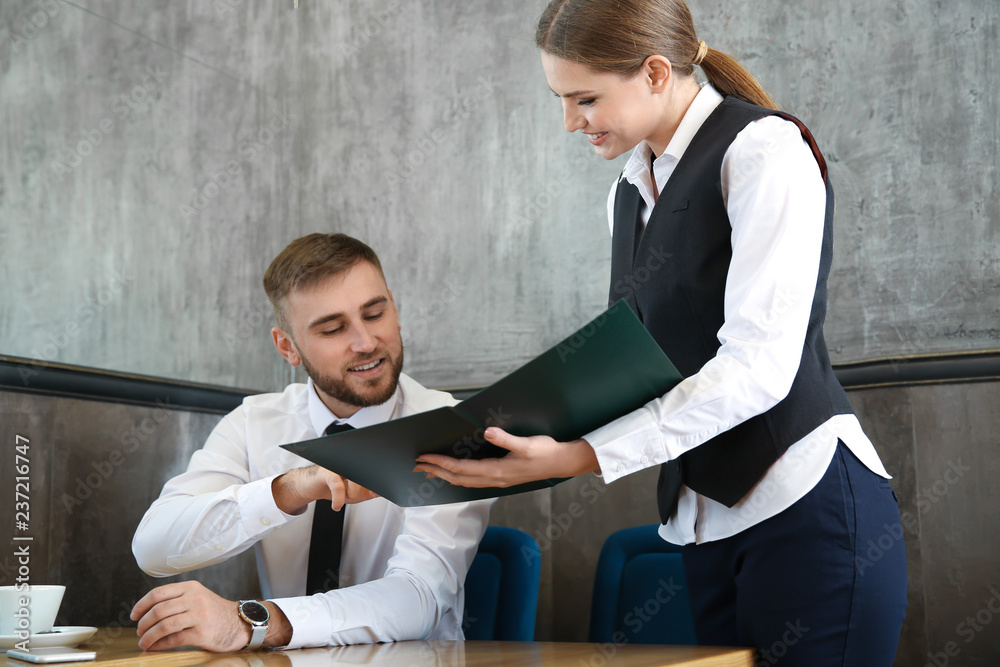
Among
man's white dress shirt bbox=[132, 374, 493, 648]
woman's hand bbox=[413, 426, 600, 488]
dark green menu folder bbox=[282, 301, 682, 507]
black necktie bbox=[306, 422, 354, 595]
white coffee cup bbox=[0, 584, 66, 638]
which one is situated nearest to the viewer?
dark green menu folder bbox=[282, 301, 682, 507]

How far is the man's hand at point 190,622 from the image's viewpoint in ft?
3.62

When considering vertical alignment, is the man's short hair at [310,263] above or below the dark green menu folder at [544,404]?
above

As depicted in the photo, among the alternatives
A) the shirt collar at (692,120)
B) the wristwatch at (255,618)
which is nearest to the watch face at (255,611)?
the wristwatch at (255,618)

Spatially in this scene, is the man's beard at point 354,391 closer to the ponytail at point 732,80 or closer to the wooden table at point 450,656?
the wooden table at point 450,656

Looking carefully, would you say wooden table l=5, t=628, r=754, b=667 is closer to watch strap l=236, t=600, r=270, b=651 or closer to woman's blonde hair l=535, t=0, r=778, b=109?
watch strap l=236, t=600, r=270, b=651

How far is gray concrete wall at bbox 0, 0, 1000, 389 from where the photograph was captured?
6.46 feet

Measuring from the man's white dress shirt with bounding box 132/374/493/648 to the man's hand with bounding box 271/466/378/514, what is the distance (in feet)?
0.06

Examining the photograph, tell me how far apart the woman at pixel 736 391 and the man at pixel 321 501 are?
18.2 inches

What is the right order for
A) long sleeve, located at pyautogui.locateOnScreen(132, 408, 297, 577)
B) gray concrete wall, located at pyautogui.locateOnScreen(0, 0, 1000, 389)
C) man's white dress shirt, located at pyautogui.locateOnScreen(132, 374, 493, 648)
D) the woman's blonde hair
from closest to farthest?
the woman's blonde hair, man's white dress shirt, located at pyautogui.locateOnScreen(132, 374, 493, 648), long sleeve, located at pyautogui.locateOnScreen(132, 408, 297, 577), gray concrete wall, located at pyautogui.locateOnScreen(0, 0, 1000, 389)

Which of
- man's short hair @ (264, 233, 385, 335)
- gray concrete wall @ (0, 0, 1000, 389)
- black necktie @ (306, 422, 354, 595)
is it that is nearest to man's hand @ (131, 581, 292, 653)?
black necktie @ (306, 422, 354, 595)

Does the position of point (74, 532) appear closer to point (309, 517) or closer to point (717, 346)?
point (309, 517)

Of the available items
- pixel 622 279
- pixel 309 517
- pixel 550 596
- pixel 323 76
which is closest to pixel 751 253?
pixel 622 279

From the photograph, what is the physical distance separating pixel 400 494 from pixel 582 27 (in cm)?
66

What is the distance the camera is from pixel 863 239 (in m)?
2.03
